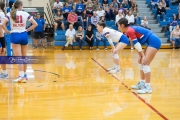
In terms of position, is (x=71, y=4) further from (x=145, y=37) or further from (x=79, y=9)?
(x=145, y=37)

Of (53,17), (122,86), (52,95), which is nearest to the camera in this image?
(52,95)

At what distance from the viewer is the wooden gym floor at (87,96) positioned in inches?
220

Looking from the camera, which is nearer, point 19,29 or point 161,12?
point 19,29

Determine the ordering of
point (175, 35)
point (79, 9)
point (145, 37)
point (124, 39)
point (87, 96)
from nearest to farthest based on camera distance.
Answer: point (87, 96) < point (145, 37) < point (124, 39) < point (175, 35) < point (79, 9)

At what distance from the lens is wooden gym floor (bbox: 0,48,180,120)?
5582mm

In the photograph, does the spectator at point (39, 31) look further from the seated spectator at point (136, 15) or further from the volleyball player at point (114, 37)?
the volleyball player at point (114, 37)

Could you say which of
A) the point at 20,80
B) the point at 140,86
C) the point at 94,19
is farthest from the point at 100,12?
the point at 140,86

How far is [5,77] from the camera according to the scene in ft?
29.3

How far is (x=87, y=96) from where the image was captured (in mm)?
6910

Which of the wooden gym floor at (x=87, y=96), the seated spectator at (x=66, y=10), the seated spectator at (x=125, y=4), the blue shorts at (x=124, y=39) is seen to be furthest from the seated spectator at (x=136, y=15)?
the blue shorts at (x=124, y=39)

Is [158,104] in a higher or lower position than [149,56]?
lower

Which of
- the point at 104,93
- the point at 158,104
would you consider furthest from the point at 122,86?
the point at 158,104

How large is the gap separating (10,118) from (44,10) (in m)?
16.9

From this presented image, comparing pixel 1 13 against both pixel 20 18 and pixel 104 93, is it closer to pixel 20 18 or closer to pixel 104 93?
pixel 20 18
